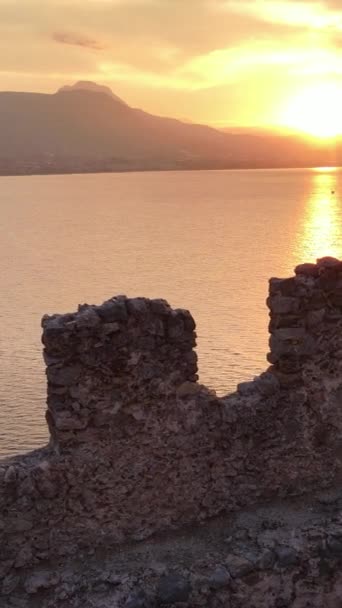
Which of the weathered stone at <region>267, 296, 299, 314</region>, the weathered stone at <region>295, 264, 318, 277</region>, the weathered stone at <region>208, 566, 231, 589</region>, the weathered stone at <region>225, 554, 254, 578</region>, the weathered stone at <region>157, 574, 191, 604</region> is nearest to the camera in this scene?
the weathered stone at <region>157, 574, 191, 604</region>

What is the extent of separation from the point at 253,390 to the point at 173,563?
2414 millimetres

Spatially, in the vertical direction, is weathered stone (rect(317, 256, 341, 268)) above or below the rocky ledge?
above

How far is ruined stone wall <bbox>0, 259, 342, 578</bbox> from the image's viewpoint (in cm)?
947

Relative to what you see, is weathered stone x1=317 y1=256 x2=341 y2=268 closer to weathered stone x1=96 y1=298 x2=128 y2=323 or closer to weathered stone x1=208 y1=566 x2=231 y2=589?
weathered stone x1=96 y1=298 x2=128 y2=323

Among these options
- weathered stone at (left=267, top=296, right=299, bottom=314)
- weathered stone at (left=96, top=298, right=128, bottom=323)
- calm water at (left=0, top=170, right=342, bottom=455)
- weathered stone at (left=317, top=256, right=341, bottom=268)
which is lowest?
calm water at (left=0, top=170, right=342, bottom=455)

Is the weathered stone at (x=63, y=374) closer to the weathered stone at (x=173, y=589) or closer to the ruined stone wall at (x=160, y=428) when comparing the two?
the ruined stone wall at (x=160, y=428)

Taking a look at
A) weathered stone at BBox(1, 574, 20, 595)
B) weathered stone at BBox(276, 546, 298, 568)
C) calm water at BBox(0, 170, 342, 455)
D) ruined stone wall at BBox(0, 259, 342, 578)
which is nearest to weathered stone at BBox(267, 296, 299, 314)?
ruined stone wall at BBox(0, 259, 342, 578)

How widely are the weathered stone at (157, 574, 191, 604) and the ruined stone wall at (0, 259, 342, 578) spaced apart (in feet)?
2.63

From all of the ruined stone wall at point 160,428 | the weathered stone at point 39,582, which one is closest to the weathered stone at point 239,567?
the ruined stone wall at point 160,428

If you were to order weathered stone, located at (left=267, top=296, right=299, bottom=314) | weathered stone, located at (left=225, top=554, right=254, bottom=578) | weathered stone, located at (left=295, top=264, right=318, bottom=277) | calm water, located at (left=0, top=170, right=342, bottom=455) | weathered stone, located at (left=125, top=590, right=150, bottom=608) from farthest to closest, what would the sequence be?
1. calm water, located at (left=0, top=170, right=342, bottom=455)
2. weathered stone, located at (left=295, top=264, right=318, bottom=277)
3. weathered stone, located at (left=267, top=296, right=299, bottom=314)
4. weathered stone, located at (left=225, top=554, right=254, bottom=578)
5. weathered stone, located at (left=125, top=590, right=150, bottom=608)

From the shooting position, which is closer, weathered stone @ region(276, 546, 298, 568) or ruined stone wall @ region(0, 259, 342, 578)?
ruined stone wall @ region(0, 259, 342, 578)

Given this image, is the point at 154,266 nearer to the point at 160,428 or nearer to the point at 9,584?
the point at 160,428

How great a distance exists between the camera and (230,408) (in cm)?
1027

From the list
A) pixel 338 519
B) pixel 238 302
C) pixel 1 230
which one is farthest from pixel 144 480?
pixel 1 230
